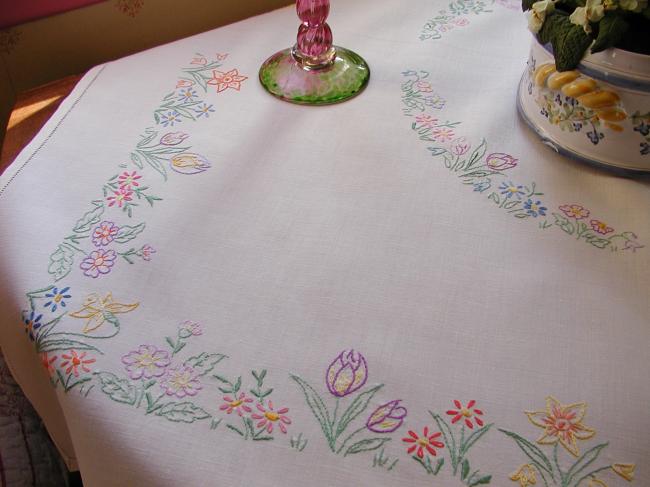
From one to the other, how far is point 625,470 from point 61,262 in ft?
1.98

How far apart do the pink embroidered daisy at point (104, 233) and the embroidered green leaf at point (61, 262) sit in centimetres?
3

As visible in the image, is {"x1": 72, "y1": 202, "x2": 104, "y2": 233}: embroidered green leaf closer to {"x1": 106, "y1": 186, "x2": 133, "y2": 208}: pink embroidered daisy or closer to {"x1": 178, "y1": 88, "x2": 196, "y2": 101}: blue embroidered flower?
{"x1": 106, "y1": 186, "x2": 133, "y2": 208}: pink embroidered daisy

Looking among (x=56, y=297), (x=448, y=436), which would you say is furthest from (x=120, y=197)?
(x=448, y=436)

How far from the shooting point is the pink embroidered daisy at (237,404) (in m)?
0.59

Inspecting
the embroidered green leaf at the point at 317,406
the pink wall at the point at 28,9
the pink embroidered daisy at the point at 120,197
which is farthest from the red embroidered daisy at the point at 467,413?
the pink wall at the point at 28,9

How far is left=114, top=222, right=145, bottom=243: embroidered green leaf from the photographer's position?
0.73 meters

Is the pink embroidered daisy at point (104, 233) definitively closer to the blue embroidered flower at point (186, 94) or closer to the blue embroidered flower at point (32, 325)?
the blue embroidered flower at point (32, 325)

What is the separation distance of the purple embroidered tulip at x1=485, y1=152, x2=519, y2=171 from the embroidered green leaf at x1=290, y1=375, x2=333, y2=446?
398 mm

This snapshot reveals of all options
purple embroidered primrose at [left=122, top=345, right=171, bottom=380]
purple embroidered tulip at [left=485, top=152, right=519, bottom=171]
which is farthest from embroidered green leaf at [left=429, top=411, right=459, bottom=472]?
purple embroidered tulip at [left=485, top=152, right=519, bottom=171]

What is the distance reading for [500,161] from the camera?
0.83 m

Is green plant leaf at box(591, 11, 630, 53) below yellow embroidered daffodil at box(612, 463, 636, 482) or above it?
above

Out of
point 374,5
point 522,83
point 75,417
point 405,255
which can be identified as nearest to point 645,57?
point 522,83

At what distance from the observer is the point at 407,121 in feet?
2.92

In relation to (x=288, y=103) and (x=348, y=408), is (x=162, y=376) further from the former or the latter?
(x=288, y=103)
